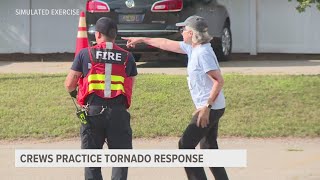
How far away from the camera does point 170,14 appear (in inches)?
502

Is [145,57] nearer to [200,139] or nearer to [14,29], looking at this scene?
[14,29]

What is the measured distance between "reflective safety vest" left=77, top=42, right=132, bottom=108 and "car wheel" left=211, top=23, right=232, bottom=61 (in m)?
8.62

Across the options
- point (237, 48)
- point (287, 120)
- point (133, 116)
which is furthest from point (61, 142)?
point (237, 48)

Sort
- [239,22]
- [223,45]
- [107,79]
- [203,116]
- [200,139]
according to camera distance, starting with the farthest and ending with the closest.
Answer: [239,22] → [223,45] → [200,139] → [203,116] → [107,79]

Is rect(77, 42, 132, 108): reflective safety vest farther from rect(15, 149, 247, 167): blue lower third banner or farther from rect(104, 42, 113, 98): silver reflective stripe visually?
rect(15, 149, 247, 167): blue lower third banner

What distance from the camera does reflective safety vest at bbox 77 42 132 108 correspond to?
5.56 m

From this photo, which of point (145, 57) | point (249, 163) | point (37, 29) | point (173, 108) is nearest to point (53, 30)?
point (37, 29)

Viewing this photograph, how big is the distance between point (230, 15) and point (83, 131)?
462 inches

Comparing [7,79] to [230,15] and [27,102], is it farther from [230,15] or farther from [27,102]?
[230,15]

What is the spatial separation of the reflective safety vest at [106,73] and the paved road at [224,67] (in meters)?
6.64

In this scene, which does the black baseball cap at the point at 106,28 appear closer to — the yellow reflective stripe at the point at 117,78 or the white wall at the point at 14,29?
the yellow reflective stripe at the point at 117,78

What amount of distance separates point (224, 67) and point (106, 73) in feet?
26.9

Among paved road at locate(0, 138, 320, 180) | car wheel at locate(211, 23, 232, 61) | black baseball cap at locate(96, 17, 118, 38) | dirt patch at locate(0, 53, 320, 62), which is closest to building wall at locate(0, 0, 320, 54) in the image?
dirt patch at locate(0, 53, 320, 62)

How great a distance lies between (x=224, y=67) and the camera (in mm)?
13570
